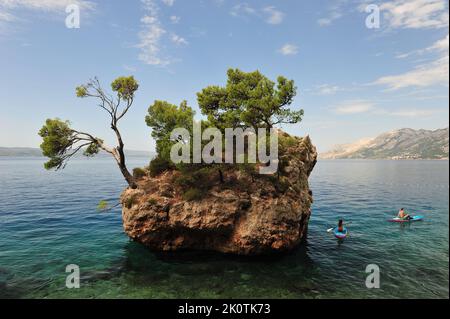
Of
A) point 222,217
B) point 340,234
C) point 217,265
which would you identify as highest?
point 222,217

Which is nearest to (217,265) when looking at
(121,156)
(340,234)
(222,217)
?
(222,217)

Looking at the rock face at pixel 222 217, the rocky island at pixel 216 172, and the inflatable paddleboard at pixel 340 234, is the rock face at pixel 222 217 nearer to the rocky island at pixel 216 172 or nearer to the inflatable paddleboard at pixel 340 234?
the rocky island at pixel 216 172

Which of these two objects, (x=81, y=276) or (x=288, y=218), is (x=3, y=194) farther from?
(x=288, y=218)

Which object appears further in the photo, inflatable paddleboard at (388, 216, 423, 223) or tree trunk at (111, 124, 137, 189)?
inflatable paddleboard at (388, 216, 423, 223)

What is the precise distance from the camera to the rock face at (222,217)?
88.7ft

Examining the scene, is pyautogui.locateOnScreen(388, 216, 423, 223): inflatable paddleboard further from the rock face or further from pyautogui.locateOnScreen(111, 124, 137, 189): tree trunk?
pyautogui.locateOnScreen(111, 124, 137, 189): tree trunk

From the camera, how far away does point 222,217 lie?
89.7 feet

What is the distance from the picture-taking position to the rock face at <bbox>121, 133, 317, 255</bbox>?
88.7 ft

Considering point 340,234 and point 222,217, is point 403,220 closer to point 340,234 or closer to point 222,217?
point 340,234

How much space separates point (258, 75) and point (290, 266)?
2281 cm

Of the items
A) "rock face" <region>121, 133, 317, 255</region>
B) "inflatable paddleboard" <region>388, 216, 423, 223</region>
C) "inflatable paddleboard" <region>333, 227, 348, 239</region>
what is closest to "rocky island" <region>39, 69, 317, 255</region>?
"rock face" <region>121, 133, 317, 255</region>

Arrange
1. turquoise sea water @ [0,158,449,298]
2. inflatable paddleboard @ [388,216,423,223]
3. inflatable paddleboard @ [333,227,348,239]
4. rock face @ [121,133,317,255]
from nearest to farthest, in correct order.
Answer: turquoise sea water @ [0,158,449,298] < rock face @ [121,133,317,255] < inflatable paddleboard @ [333,227,348,239] < inflatable paddleboard @ [388,216,423,223]
